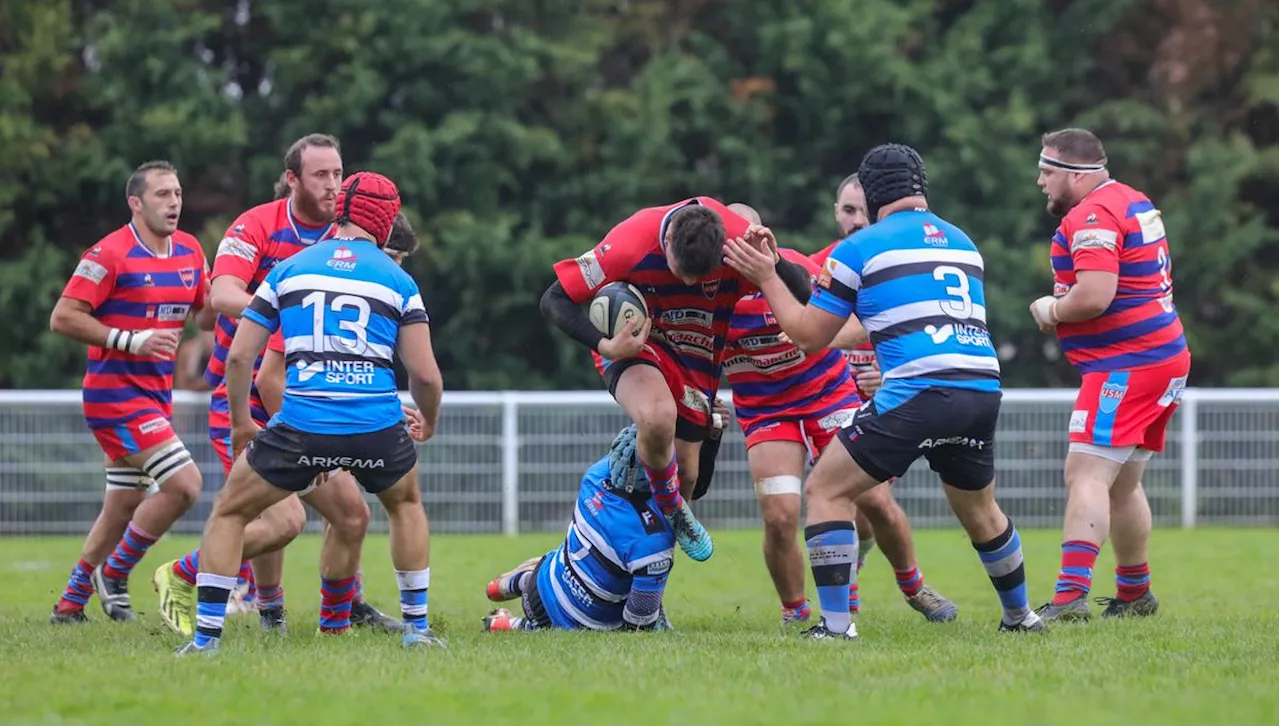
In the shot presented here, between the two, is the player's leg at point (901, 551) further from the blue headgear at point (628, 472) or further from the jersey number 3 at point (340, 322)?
the jersey number 3 at point (340, 322)

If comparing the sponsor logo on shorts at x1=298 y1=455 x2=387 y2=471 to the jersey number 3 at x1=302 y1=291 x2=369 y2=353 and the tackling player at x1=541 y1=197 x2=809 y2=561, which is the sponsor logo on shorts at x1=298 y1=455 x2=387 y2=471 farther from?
the tackling player at x1=541 y1=197 x2=809 y2=561

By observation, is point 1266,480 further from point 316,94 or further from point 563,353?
point 316,94

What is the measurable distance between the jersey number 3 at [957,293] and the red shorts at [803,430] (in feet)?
5.20

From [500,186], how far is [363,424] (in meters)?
15.1

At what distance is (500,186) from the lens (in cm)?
2161

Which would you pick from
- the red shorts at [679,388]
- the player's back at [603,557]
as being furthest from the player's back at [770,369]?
the player's back at [603,557]

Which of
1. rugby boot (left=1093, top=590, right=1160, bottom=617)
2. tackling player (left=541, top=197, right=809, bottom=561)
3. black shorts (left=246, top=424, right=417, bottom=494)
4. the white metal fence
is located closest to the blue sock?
tackling player (left=541, top=197, right=809, bottom=561)

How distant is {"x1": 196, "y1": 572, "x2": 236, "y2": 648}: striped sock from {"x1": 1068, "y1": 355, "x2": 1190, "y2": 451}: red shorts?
4105 millimetres

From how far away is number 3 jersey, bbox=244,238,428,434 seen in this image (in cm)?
671

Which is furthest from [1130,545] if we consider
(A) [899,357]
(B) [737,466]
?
(B) [737,466]

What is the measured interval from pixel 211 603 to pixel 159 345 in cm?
Answer: 256

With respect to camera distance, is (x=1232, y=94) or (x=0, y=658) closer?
(x=0, y=658)

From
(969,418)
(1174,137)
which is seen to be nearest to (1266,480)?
(1174,137)

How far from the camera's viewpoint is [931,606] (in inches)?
344
